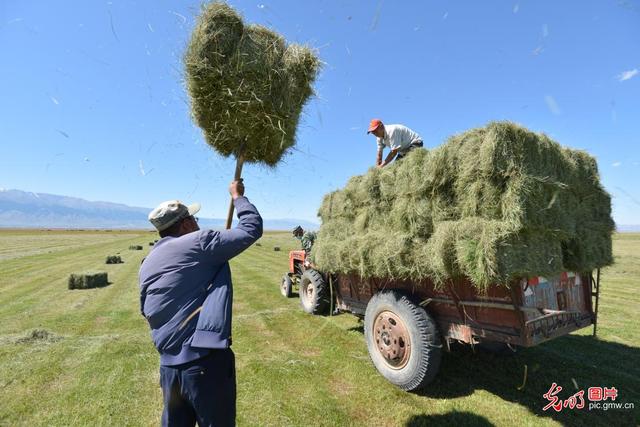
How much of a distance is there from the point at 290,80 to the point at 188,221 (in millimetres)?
1879

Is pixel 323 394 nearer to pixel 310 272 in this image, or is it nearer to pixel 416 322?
pixel 416 322

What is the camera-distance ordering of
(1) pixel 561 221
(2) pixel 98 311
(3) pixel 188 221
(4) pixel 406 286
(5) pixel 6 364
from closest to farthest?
1. (3) pixel 188 221
2. (1) pixel 561 221
3. (4) pixel 406 286
4. (5) pixel 6 364
5. (2) pixel 98 311

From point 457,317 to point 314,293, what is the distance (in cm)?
418

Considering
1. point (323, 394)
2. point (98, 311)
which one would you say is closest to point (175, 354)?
point (323, 394)

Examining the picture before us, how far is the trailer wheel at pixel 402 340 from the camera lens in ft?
13.0

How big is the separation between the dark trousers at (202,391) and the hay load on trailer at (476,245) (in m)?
2.38

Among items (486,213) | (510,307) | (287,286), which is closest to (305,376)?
→ (510,307)

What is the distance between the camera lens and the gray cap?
245 cm

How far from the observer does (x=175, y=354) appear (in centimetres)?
216

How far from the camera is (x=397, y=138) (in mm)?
5848

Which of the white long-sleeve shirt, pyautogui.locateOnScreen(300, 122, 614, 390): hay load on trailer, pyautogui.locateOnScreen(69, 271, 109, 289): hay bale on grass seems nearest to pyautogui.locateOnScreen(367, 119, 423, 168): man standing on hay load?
the white long-sleeve shirt

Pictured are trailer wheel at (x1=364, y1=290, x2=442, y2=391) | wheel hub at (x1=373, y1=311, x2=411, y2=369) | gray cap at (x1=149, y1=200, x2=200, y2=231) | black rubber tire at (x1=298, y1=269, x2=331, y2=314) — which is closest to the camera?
gray cap at (x1=149, y1=200, x2=200, y2=231)

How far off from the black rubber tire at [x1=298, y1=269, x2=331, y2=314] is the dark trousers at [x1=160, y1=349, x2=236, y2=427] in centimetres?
543

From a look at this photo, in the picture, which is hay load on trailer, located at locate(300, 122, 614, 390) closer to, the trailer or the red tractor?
the trailer
